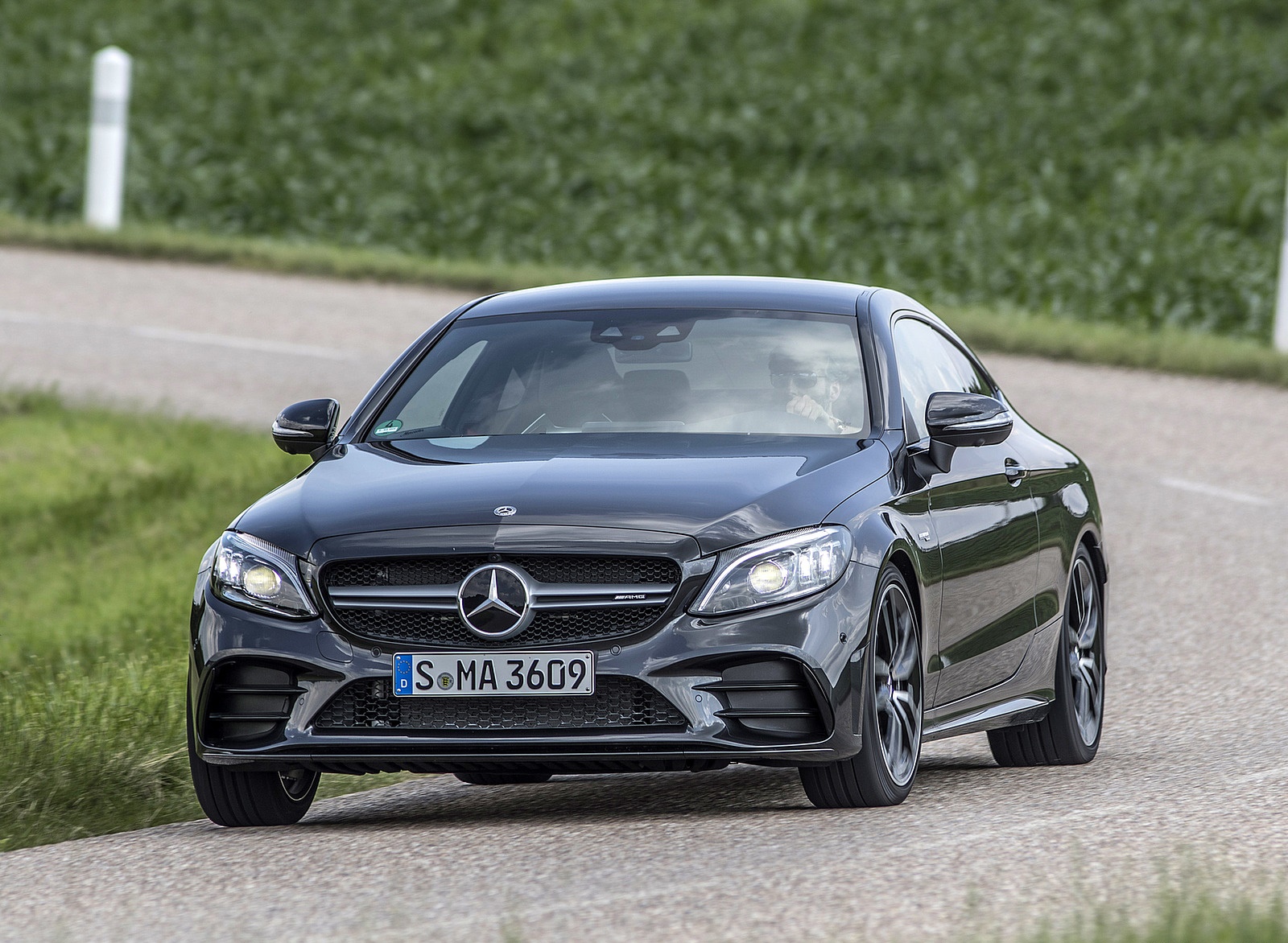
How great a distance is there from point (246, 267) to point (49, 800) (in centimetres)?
1586

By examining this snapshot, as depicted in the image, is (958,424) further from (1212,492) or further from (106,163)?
(106,163)

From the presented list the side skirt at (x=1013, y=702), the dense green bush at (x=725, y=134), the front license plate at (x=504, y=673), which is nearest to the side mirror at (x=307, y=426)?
the front license plate at (x=504, y=673)

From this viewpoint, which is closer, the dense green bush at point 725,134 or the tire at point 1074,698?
the tire at point 1074,698

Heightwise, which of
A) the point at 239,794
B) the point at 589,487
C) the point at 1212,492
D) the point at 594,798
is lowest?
the point at 1212,492

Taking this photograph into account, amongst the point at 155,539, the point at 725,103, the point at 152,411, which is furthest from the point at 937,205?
the point at 155,539

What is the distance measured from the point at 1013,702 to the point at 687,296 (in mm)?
1648

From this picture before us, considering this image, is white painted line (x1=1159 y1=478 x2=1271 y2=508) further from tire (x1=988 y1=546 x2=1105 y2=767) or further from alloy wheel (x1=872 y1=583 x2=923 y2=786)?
alloy wheel (x1=872 y1=583 x2=923 y2=786)

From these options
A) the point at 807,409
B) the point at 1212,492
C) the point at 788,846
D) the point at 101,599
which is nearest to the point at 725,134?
the point at 1212,492

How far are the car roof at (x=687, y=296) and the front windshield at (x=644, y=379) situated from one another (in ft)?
0.16

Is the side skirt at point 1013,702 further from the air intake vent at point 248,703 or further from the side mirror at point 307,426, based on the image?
the side mirror at point 307,426

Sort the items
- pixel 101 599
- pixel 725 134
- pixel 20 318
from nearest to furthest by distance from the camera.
Answer: pixel 101 599, pixel 20 318, pixel 725 134

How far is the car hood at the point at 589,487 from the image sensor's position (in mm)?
6914

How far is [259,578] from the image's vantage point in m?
7.05

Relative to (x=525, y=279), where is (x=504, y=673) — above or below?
above
